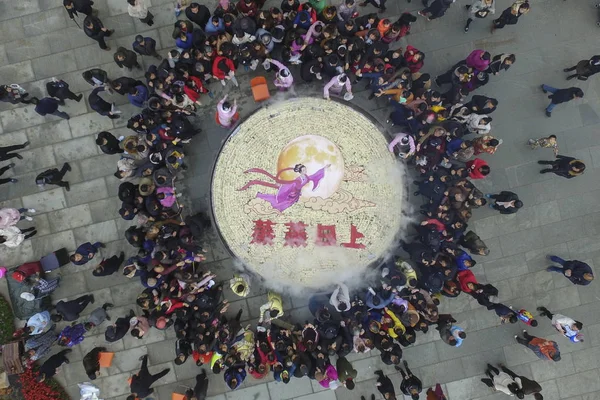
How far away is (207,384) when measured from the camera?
400 inches

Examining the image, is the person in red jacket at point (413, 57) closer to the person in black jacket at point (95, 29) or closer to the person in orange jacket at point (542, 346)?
the person in black jacket at point (95, 29)

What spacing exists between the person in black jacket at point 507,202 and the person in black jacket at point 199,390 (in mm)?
8699

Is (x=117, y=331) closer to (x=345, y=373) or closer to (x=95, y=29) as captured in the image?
(x=345, y=373)

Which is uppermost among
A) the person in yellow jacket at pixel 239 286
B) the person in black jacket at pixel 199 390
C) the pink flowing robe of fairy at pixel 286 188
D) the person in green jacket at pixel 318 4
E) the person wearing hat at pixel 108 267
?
the person in green jacket at pixel 318 4

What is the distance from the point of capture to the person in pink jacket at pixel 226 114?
9.02 metres

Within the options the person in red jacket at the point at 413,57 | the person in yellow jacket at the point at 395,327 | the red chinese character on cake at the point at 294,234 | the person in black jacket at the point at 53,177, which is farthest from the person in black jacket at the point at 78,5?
the person in yellow jacket at the point at 395,327

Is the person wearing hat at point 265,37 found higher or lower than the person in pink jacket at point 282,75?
higher

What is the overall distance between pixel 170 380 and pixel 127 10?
10132mm

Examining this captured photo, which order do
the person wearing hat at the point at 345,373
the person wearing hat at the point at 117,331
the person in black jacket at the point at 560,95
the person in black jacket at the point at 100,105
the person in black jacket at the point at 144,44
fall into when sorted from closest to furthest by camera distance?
the person wearing hat at the point at 345,373 < the person wearing hat at the point at 117,331 < the person in black jacket at the point at 144,44 < the person in black jacket at the point at 100,105 < the person in black jacket at the point at 560,95

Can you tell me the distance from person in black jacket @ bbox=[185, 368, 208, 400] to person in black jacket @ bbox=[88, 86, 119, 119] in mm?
7170

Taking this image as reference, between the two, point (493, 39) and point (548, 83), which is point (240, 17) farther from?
point (548, 83)

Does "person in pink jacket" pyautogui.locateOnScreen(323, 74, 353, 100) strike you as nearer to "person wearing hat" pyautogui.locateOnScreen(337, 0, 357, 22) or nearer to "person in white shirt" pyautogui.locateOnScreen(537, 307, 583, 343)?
"person wearing hat" pyautogui.locateOnScreen(337, 0, 357, 22)

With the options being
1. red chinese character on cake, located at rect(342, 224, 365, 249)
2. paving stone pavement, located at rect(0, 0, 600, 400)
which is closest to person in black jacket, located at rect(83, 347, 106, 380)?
paving stone pavement, located at rect(0, 0, 600, 400)

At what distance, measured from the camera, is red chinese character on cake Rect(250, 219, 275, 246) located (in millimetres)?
10594
